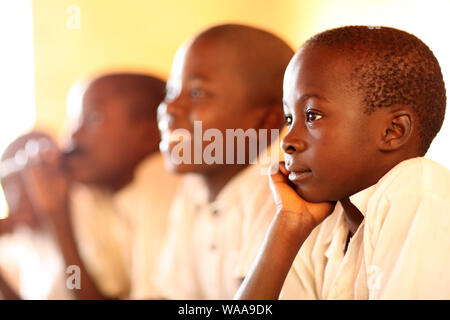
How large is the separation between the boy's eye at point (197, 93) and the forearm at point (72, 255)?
35 cm

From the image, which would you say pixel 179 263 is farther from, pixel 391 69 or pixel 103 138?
pixel 391 69

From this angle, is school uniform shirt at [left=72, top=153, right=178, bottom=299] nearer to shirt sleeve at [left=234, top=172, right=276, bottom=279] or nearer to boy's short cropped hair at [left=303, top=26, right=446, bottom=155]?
shirt sleeve at [left=234, top=172, right=276, bottom=279]

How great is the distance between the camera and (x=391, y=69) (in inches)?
19.3

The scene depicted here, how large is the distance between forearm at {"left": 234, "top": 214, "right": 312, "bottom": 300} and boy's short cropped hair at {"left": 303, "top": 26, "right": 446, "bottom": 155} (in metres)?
0.13

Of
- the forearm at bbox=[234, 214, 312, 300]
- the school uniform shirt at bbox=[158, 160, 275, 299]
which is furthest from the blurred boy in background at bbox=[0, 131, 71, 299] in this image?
the forearm at bbox=[234, 214, 312, 300]

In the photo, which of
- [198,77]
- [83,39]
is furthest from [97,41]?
[198,77]

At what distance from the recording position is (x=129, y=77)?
0.98 meters

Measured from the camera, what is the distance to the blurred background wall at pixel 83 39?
3.43ft

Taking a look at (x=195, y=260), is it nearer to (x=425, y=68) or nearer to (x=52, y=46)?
(x=425, y=68)

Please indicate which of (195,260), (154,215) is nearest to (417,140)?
(195,260)

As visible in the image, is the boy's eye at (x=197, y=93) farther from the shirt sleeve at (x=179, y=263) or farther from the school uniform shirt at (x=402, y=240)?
the school uniform shirt at (x=402, y=240)

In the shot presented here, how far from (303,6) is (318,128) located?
0.45m

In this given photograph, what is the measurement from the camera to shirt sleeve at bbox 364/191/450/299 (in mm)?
452

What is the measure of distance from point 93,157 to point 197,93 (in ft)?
1.02
